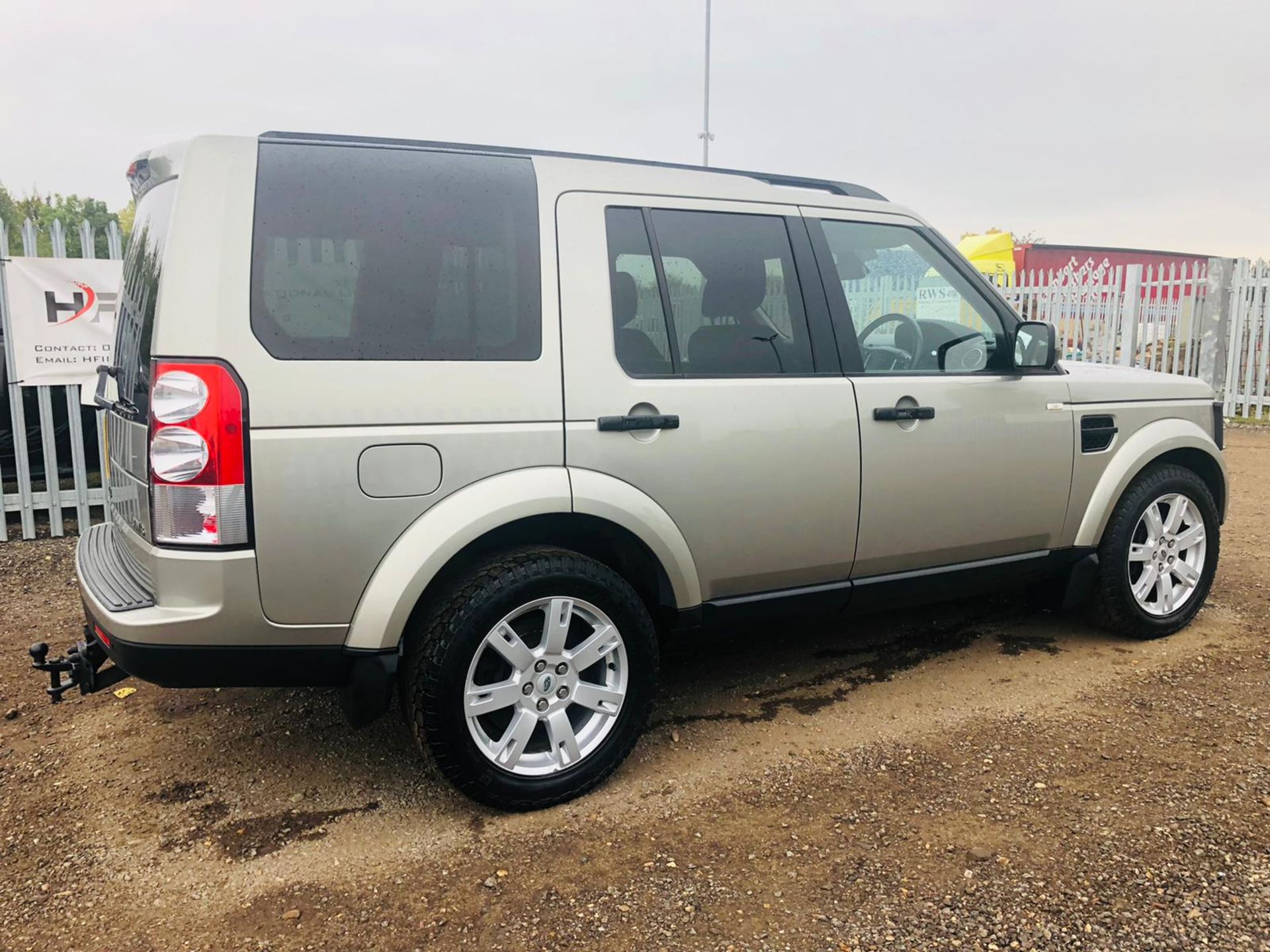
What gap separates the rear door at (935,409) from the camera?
338cm

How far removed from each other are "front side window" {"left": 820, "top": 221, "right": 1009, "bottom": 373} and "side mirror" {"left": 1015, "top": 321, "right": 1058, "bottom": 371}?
2.9 inches

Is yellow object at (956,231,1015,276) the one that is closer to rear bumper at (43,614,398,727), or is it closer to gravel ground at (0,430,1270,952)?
gravel ground at (0,430,1270,952)

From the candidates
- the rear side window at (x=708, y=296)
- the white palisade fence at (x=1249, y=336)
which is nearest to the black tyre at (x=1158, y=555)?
the rear side window at (x=708, y=296)

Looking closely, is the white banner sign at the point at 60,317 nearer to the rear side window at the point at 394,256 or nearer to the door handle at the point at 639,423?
the rear side window at the point at 394,256

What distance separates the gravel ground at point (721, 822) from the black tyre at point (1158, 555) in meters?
0.22

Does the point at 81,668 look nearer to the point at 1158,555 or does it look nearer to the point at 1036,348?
the point at 1036,348

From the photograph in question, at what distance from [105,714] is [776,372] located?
2.91 metres

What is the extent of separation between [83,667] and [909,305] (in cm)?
323

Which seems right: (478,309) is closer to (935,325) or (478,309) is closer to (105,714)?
(935,325)

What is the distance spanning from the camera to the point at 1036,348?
12.1 feet

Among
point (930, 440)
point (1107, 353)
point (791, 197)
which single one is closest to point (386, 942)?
point (930, 440)

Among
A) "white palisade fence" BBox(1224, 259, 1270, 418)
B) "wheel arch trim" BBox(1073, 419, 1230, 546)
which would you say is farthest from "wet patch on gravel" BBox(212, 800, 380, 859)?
"white palisade fence" BBox(1224, 259, 1270, 418)

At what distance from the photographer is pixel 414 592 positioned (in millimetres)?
2568

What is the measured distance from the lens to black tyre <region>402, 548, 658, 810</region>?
2.62 m
